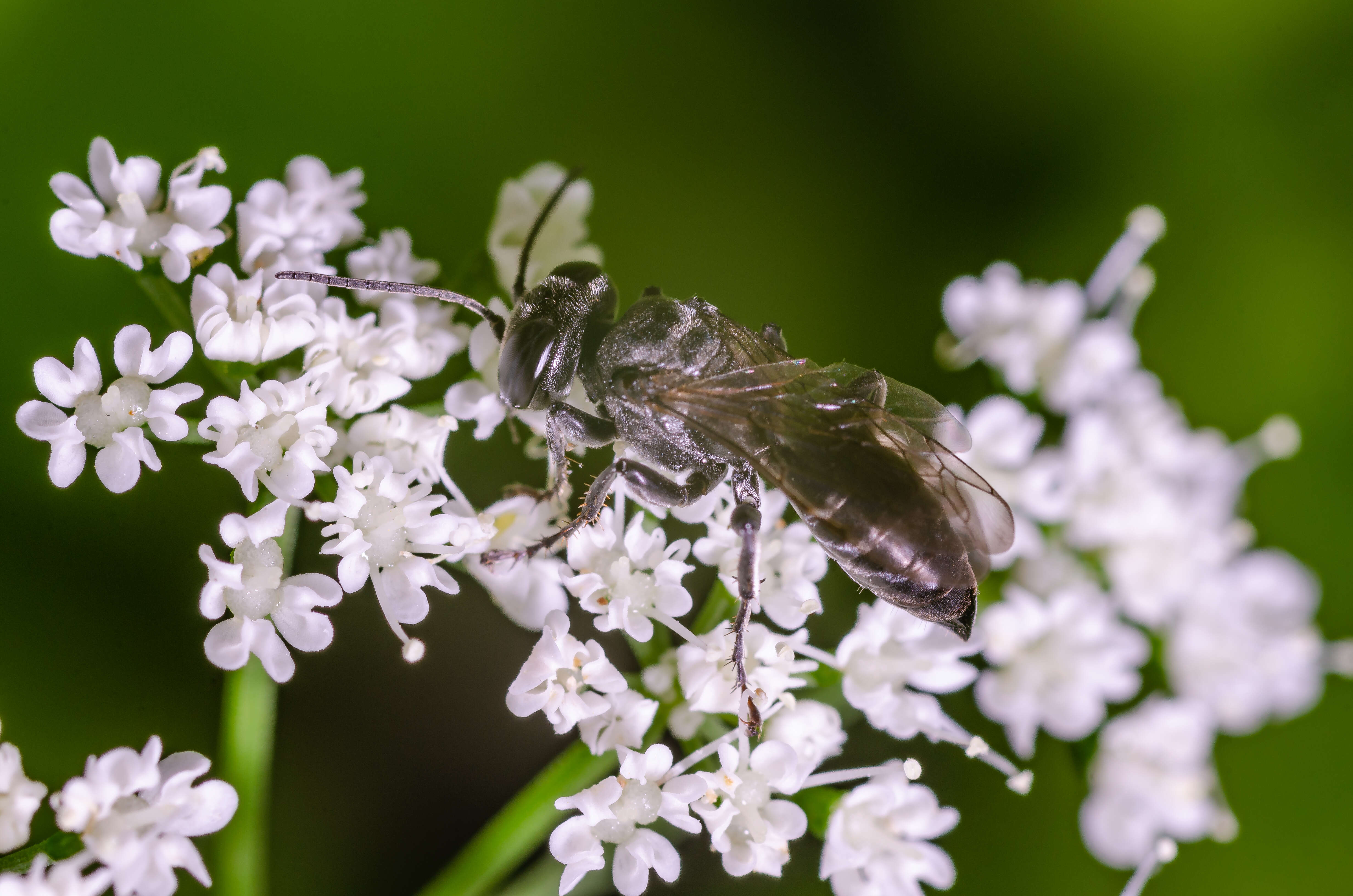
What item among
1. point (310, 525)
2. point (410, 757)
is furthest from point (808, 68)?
point (410, 757)

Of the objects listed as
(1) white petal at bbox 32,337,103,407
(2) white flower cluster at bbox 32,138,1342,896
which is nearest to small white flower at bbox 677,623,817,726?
(2) white flower cluster at bbox 32,138,1342,896

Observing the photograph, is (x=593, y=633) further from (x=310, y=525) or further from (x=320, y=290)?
(x=320, y=290)

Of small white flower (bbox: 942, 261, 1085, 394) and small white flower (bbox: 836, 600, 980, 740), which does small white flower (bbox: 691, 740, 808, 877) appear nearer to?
small white flower (bbox: 836, 600, 980, 740)

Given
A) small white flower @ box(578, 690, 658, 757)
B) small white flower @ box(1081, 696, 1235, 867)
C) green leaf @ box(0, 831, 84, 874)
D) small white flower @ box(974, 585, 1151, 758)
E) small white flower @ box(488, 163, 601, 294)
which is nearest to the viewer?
green leaf @ box(0, 831, 84, 874)

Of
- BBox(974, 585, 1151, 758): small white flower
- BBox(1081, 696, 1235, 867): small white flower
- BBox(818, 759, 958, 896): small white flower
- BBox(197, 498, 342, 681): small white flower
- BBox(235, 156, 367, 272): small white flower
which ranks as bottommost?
BBox(1081, 696, 1235, 867): small white flower

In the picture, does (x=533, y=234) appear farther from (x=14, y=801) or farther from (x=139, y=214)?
(x=14, y=801)

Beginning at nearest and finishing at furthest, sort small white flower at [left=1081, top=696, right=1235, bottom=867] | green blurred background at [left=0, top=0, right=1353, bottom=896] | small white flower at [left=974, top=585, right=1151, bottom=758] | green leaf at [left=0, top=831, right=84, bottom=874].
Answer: green leaf at [left=0, top=831, right=84, bottom=874], green blurred background at [left=0, top=0, right=1353, bottom=896], small white flower at [left=974, top=585, right=1151, bottom=758], small white flower at [left=1081, top=696, right=1235, bottom=867]
